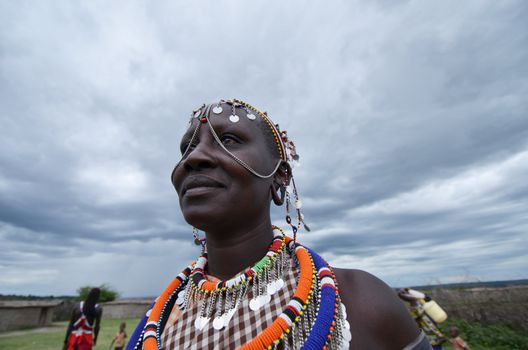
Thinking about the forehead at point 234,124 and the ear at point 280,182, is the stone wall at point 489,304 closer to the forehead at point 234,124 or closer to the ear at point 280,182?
the ear at point 280,182

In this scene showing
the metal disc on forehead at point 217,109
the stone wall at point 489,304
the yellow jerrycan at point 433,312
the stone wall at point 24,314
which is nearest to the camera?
the metal disc on forehead at point 217,109

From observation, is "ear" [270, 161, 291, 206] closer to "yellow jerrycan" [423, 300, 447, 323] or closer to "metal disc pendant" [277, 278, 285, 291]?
"metal disc pendant" [277, 278, 285, 291]

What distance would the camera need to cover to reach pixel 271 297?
1668 millimetres

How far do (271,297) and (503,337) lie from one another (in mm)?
12759

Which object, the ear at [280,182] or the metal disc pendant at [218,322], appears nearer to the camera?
the metal disc pendant at [218,322]

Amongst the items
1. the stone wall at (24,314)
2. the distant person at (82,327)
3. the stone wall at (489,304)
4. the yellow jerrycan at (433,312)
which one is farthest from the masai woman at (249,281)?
the stone wall at (24,314)

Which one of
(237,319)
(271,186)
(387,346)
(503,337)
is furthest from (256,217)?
(503,337)

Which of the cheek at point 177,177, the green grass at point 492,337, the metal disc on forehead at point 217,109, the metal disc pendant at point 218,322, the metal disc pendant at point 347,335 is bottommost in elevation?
the green grass at point 492,337

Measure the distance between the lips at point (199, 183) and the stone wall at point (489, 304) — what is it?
13693 millimetres

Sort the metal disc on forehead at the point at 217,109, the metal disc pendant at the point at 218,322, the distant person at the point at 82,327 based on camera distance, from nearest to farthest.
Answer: the metal disc pendant at the point at 218,322, the metal disc on forehead at the point at 217,109, the distant person at the point at 82,327

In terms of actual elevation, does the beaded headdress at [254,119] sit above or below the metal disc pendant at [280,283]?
above

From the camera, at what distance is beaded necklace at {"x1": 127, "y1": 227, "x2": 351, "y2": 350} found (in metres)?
1.43

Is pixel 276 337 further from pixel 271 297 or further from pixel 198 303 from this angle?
pixel 198 303

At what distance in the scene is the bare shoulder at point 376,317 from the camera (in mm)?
1476
